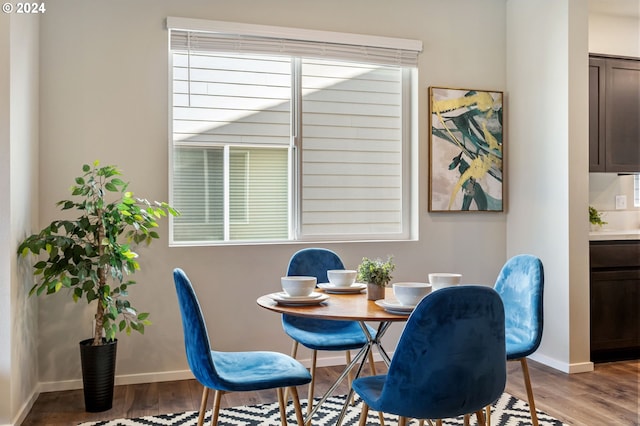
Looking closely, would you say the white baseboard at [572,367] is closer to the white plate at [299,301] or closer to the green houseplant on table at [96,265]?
the white plate at [299,301]

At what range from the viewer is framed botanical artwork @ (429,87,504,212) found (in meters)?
4.06

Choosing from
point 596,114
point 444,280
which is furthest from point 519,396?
point 596,114

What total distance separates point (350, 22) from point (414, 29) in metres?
0.51

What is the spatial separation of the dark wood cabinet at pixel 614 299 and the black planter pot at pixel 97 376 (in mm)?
3099

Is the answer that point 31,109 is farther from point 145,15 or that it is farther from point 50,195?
point 145,15

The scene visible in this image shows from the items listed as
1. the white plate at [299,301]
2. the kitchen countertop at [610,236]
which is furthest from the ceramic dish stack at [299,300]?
the kitchen countertop at [610,236]

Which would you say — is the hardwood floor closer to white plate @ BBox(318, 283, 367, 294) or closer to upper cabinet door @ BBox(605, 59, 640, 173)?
white plate @ BBox(318, 283, 367, 294)

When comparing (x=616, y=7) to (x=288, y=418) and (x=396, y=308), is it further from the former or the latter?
(x=288, y=418)

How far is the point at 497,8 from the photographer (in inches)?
167

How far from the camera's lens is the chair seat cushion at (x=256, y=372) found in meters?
1.98

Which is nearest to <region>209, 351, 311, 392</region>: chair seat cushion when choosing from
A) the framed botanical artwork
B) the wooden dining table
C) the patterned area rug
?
the wooden dining table

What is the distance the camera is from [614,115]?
396cm

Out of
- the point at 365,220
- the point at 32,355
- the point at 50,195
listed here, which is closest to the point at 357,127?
the point at 365,220

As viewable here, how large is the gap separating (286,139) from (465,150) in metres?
1.36
